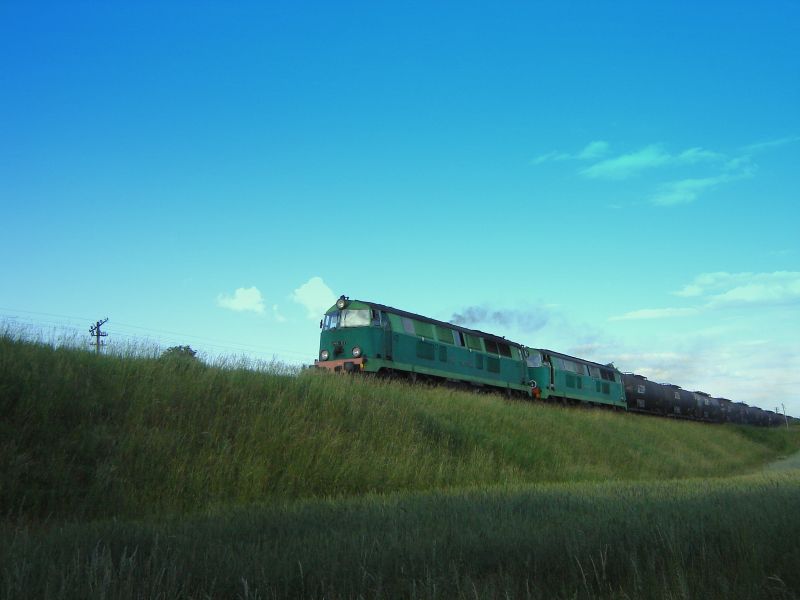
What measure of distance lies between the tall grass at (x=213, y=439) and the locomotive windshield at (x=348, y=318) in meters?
5.30

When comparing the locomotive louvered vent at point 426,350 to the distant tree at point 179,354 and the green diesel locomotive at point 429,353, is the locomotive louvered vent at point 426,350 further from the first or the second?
the distant tree at point 179,354

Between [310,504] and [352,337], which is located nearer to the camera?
[310,504]

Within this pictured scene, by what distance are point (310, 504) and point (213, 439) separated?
2.94 metres

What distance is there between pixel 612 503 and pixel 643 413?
137 feet

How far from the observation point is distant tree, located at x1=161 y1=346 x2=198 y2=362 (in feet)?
44.1

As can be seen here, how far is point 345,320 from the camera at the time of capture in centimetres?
2400

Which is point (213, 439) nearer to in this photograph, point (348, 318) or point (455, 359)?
point (348, 318)

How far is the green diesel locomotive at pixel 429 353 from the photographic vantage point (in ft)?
75.0

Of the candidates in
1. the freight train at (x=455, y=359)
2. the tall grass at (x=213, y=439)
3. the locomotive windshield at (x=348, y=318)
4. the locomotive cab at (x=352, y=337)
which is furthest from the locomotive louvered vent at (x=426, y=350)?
the tall grass at (x=213, y=439)

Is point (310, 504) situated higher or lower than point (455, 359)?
lower

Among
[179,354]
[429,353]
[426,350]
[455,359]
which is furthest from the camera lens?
[455,359]

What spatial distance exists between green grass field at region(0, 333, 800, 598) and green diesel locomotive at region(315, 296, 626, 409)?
4335 millimetres

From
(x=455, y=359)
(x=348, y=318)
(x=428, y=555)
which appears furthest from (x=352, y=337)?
(x=428, y=555)

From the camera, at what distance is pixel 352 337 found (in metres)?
23.3
